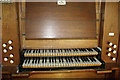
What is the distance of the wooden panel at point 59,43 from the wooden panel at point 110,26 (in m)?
0.24

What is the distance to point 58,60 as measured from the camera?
71.2 inches

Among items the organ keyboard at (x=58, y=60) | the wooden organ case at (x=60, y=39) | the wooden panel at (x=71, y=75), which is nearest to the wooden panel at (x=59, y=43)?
the wooden organ case at (x=60, y=39)

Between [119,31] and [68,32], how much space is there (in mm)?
889

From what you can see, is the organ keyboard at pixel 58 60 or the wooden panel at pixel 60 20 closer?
the organ keyboard at pixel 58 60

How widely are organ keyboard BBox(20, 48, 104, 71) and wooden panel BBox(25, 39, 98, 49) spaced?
214 millimetres

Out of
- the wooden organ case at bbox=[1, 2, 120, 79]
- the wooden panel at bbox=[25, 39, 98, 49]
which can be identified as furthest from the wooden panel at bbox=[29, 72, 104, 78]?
the wooden panel at bbox=[25, 39, 98, 49]

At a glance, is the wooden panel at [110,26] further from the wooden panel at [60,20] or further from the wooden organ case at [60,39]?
the wooden panel at [60,20]

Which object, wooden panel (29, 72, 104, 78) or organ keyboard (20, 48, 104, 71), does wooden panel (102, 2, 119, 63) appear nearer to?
organ keyboard (20, 48, 104, 71)

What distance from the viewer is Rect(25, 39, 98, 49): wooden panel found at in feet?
6.52

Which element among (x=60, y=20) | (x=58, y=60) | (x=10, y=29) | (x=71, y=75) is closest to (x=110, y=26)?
(x=60, y=20)

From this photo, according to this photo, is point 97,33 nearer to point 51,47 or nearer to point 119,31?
point 119,31

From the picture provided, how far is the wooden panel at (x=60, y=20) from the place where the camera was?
196 centimetres

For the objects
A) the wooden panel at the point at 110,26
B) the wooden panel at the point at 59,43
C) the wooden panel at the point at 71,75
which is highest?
the wooden panel at the point at 110,26

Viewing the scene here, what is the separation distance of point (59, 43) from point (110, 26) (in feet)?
3.11
